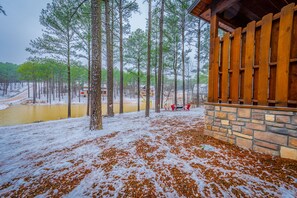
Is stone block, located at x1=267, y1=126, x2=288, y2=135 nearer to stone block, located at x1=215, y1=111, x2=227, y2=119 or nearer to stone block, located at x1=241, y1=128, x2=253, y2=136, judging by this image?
stone block, located at x1=241, y1=128, x2=253, y2=136

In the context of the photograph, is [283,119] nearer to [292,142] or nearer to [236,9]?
[292,142]

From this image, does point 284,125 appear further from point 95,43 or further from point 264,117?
point 95,43

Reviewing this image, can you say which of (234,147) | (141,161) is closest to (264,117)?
(234,147)

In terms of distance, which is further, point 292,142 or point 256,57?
point 256,57

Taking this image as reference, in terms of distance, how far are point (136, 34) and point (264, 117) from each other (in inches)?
488

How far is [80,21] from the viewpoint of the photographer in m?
10.5

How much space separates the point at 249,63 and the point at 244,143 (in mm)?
1874

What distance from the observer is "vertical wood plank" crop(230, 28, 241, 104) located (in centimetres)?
328

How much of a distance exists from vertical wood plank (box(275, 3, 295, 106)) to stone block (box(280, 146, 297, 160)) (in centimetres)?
85

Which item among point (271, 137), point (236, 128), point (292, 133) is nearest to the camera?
point (292, 133)

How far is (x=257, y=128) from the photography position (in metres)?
2.87

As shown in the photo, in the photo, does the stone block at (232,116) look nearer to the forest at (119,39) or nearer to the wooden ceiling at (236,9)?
the wooden ceiling at (236,9)

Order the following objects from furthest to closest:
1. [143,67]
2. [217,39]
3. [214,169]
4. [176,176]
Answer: [143,67] < [217,39] < [214,169] < [176,176]

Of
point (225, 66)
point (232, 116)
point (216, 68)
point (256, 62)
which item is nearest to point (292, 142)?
point (232, 116)
